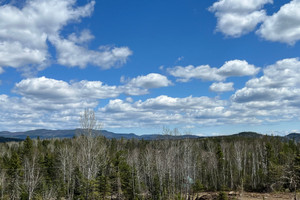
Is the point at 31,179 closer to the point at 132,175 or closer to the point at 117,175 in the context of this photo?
the point at 117,175

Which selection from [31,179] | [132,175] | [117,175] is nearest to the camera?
[31,179]

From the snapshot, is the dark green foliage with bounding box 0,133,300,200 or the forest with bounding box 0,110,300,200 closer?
the forest with bounding box 0,110,300,200

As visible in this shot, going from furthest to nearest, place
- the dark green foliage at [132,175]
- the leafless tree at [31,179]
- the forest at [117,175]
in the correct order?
the dark green foliage at [132,175], the forest at [117,175], the leafless tree at [31,179]

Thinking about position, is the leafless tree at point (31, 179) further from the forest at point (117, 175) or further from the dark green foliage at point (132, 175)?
the dark green foliage at point (132, 175)

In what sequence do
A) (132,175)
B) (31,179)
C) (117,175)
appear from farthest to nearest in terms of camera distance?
(132,175) < (117,175) < (31,179)

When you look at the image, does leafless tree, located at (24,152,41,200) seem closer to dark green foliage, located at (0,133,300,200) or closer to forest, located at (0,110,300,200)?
forest, located at (0,110,300,200)

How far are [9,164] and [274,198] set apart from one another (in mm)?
52813

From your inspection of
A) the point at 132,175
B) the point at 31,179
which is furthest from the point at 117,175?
the point at 31,179

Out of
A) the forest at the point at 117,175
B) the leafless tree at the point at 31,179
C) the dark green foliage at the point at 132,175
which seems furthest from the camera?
the dark green foliage at the point at 132,175

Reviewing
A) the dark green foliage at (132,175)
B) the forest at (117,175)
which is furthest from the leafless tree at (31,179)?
the dark green foliage at (132,175)

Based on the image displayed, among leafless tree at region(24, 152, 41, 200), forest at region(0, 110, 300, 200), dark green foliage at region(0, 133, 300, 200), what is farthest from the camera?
dark green foliage at region(0, 133, 300, 200)

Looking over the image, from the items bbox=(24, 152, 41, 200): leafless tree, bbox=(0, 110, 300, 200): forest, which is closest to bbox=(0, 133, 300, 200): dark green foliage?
bbox=(0, 110, 300, 200): forest

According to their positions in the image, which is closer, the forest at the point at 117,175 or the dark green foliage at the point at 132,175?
the forest at the point at 117,175

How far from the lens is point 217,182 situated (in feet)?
216
